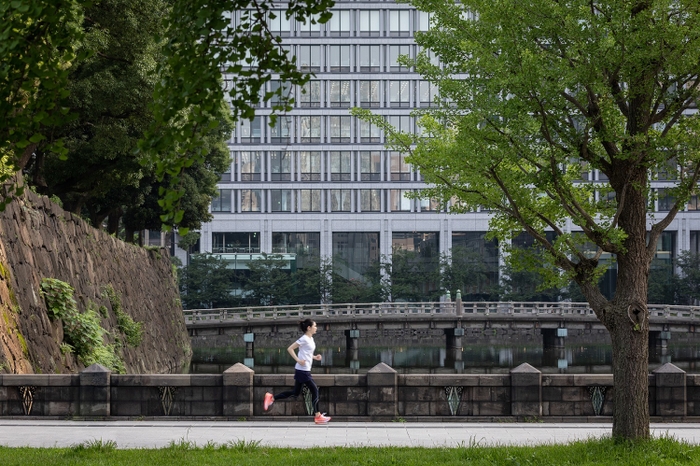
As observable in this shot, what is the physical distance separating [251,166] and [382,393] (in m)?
66.3

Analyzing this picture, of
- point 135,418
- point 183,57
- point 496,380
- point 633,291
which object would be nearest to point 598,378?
point 496,380

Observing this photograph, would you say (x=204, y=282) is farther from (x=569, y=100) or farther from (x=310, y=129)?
(x=569, y=100)

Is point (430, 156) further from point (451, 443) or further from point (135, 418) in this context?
point (135, 418)

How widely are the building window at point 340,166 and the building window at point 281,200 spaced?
14.2 ft

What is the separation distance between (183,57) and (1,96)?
178 cm

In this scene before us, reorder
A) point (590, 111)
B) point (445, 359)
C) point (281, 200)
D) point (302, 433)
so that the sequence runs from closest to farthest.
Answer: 1. point (590, 111)
2. point (302, 433)
3. point (445, 359)
4. point (281, 200)

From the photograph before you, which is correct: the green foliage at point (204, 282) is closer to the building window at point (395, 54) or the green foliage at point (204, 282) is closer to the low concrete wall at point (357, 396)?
the building window at point (395, 54)

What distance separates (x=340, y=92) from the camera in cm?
8319

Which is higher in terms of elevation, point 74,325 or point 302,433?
point 74,325

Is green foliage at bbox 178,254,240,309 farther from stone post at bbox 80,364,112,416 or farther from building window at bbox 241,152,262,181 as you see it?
stone post at bbox 80,364,112,416

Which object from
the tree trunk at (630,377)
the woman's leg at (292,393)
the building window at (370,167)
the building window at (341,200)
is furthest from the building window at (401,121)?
the tree trunk at (630,377)

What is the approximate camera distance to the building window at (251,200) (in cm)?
8400

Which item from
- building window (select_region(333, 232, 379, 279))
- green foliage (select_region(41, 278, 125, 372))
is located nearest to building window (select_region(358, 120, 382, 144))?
building window (select_region(333, 232, 379, 279))

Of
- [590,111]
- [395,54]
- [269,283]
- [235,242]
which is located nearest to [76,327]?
[590,111]
